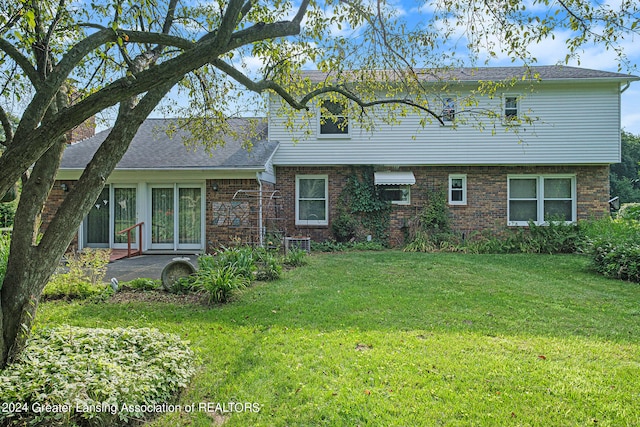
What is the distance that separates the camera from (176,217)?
1338 centimetres

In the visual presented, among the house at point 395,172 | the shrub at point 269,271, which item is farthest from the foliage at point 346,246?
the shrub at point 269,271

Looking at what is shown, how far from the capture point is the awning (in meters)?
13.8

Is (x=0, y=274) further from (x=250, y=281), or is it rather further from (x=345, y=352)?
(x=345, y=352)

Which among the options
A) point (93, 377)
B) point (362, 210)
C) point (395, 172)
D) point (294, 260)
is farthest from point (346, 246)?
point (93, 377)

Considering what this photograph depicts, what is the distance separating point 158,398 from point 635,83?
16.9 metres

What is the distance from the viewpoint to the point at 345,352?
4.24 m

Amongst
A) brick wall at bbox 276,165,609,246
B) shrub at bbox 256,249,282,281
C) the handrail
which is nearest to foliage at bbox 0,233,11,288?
shrub at bbox 256,249,282,281

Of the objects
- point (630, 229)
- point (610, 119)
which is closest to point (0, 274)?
point (630, 229)

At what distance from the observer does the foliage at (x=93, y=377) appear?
2.85 metres

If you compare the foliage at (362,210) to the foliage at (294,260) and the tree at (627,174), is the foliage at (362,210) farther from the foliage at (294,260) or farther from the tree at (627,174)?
the tree at (627,174)

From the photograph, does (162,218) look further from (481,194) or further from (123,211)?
(481,194)

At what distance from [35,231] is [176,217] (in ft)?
32.2

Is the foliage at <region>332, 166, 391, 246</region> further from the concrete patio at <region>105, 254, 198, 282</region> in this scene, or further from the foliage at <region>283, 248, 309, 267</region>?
the concrete patio at <region>105, 254, 198, 282</region>

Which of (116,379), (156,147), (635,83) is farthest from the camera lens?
(156,147)
